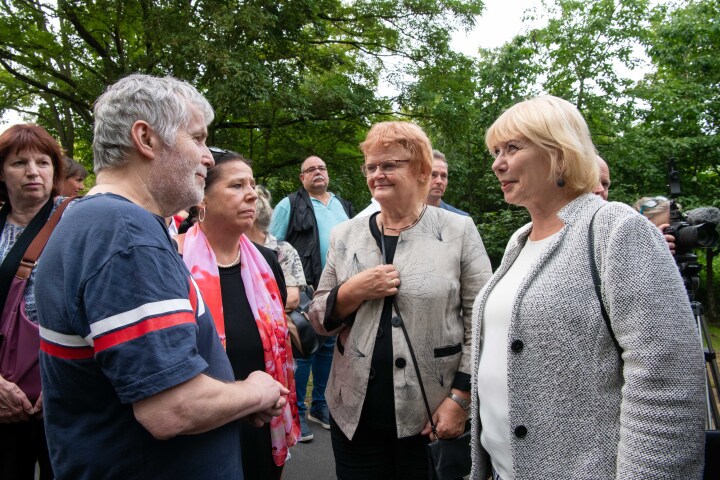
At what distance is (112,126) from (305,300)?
6.29 ft

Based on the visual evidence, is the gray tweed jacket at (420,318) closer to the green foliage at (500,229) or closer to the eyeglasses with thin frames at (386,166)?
the eyeglasses with thin frames at (386,166)

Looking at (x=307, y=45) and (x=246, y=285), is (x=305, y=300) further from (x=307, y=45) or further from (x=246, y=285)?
(x=307, y=45)

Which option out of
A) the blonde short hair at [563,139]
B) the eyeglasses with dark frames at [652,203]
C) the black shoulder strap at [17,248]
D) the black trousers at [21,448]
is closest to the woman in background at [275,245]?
the black shoulder strap at [17,248]

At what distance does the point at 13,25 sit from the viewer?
30.1 feet

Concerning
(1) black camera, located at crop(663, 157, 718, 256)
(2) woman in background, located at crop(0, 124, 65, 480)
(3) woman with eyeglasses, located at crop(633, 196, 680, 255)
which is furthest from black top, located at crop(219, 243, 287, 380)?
(3) woman with eyeglasses, located at crop(633, 196, 680, 255)

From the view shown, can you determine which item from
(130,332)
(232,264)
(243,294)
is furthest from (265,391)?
(232,264)

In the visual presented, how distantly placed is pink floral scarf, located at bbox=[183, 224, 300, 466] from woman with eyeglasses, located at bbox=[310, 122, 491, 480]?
0.22 m

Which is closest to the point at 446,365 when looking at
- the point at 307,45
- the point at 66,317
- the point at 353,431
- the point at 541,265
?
the point at 353,431

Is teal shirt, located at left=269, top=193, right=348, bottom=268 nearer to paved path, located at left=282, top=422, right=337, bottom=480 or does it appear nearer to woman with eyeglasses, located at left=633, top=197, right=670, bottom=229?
paved path, located at left=282, top=422, right=337, bottom=480

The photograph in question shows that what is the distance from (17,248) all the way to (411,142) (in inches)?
79.1

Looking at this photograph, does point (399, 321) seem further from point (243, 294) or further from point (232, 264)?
point (232, 264)

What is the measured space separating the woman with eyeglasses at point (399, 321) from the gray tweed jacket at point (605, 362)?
0.61 metres

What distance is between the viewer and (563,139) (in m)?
1.67

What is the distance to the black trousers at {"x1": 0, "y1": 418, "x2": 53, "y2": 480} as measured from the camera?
2385 mm
